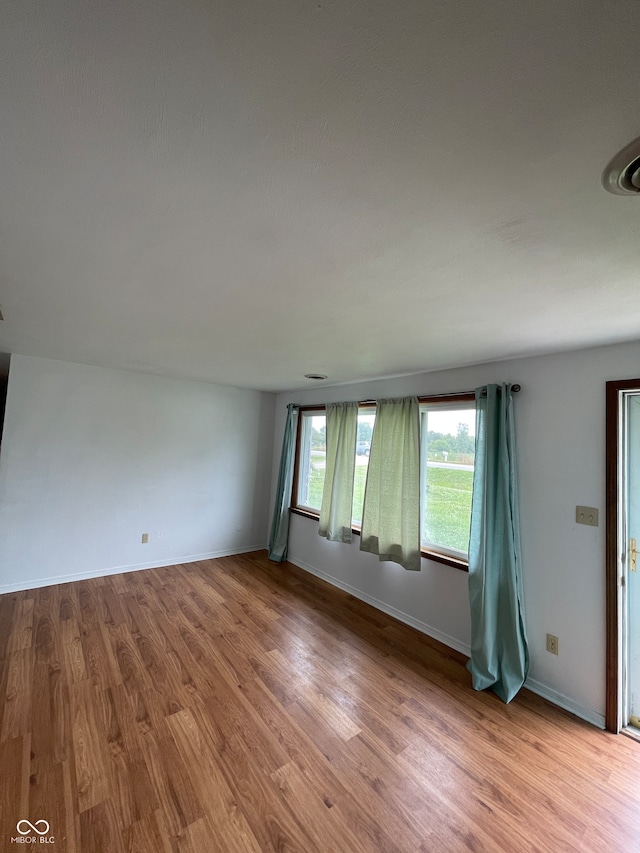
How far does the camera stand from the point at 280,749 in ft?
5.47

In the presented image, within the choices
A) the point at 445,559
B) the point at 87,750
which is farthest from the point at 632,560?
the point at 87,750

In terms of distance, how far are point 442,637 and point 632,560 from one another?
1.44m

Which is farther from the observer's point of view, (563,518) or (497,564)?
(497,564)

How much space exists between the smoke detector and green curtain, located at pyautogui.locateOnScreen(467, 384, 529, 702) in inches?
66.8

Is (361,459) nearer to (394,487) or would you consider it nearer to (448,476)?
(394,487)

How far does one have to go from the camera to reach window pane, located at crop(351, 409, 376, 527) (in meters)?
3.58

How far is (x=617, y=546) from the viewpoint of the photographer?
→ 1.92 metres

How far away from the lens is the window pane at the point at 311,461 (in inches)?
169

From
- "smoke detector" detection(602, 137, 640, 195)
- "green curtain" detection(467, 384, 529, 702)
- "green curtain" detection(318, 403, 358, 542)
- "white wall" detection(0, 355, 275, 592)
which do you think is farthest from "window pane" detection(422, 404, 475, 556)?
"white wall" detection(0, 355, 275, 592)

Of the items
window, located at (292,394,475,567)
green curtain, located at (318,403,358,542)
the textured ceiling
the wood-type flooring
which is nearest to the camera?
the textured ceiling

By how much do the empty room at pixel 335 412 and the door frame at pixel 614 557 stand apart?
19 mm

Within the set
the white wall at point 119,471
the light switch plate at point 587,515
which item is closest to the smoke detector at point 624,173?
the light switch plate at point 587,515

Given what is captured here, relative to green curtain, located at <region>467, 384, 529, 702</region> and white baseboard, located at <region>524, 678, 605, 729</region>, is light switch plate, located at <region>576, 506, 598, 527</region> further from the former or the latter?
white baseboard, located at <region>524, 678, 605, 729</region>

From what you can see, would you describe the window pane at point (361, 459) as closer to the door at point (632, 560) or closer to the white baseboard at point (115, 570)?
the white baseboard at point (115, 570)
